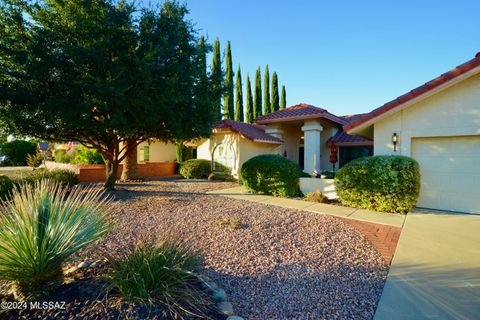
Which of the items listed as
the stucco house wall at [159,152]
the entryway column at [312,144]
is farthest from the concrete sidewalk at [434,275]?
the stucco house wall at [159,152]

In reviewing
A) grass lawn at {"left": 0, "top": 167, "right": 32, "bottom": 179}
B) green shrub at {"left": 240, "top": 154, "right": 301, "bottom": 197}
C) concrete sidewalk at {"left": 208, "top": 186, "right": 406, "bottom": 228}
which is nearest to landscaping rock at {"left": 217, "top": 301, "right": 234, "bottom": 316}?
concrete sidewalk at {"left": 208, "top": 186, "right": 406, "bottom": 228}

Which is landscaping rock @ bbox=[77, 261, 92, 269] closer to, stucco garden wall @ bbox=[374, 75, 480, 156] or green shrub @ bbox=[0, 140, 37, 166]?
stucco garden wall @ bbox=[374, 75, 480, 156]

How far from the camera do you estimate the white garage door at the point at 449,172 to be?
23.5ft

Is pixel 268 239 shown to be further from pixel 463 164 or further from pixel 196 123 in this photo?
pixel 463 164

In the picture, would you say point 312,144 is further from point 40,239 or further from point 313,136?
point 40,239

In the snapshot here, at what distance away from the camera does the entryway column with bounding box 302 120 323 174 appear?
1584 centimetres

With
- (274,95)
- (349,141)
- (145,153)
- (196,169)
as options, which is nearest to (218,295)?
(196,169)

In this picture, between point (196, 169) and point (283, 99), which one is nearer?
point (196, 169)

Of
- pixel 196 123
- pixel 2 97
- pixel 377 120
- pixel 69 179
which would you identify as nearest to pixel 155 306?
pixel 196 123

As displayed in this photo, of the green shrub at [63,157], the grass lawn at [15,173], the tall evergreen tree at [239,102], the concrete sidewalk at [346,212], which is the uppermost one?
the tall evergreen tree at [239,102]

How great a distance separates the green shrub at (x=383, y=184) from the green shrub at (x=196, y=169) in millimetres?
10703

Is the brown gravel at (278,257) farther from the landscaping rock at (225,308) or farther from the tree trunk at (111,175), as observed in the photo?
the tree trunk at (111,175)

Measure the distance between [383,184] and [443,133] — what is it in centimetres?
255

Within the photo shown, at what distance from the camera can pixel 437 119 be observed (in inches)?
297
